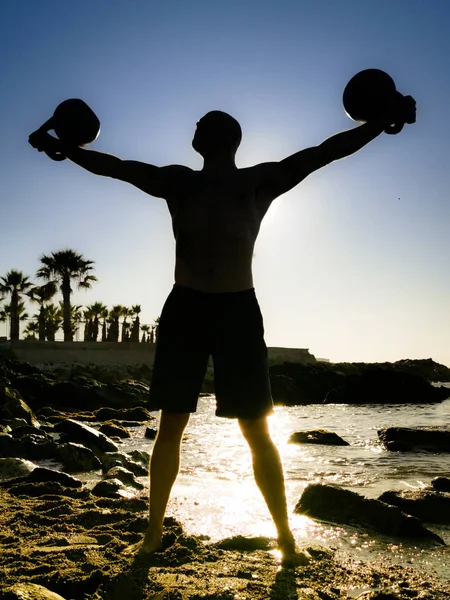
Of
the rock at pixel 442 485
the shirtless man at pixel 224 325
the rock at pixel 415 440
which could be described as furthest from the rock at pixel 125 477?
the rock at pixel 415 440

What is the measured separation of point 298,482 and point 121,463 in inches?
91.8

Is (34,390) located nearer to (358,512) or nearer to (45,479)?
(45,479)

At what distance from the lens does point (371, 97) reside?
3158mm

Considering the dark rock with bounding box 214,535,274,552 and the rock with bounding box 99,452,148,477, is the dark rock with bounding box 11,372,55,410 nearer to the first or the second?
the rock with bounding box 99,452,148,477

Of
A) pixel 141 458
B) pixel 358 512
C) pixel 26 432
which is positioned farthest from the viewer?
pixel 26 432

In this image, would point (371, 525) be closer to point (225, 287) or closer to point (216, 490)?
point (216, 490)

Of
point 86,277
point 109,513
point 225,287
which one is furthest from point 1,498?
point 86,277

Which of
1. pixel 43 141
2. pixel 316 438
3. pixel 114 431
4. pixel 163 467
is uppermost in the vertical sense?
pixel 43 141

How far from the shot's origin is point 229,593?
2.40 m

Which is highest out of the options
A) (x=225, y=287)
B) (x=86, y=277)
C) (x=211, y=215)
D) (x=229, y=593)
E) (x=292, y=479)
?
(x=86, y=277)

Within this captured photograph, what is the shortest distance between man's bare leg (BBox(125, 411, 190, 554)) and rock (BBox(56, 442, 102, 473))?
4044mm

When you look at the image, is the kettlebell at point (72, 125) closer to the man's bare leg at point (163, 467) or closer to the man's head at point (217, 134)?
the man's head at point (217, 134)

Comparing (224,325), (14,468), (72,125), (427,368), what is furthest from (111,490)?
(427,368)

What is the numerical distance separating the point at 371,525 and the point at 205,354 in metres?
2.17
